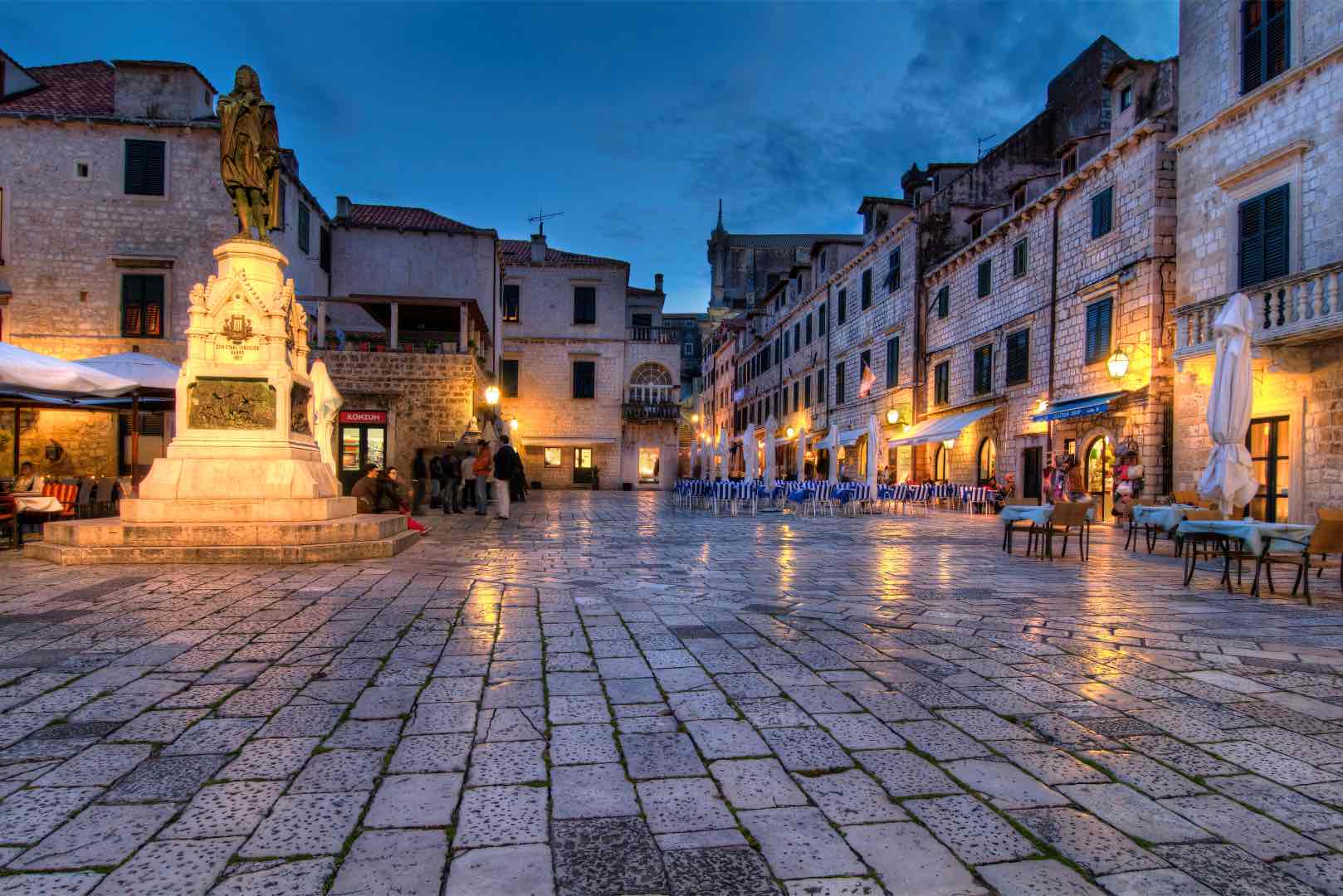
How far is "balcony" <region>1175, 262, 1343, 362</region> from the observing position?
33.6 ft

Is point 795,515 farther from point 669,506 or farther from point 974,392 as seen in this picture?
point 974,392

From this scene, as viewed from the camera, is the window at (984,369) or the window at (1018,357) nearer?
the window at (1018,357)

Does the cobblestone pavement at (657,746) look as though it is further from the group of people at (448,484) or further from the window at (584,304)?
the window at (584,304)

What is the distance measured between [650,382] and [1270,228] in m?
26.3

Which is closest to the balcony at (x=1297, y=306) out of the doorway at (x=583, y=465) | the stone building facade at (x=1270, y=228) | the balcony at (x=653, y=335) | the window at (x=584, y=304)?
the stone building facade at (x=1270, y=228)

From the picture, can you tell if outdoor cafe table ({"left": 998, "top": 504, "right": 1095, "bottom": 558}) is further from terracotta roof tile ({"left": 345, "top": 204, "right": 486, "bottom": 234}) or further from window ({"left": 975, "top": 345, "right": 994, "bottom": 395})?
terracotta roof tile ({"left": 345, "top": 204, "right": 486, "bottom": 234})

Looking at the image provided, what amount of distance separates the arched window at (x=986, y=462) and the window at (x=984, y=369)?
1.54 meters

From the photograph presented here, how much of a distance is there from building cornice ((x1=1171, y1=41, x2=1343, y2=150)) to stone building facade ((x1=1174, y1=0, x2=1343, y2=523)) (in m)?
0.02

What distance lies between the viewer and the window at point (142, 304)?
66.3 ft

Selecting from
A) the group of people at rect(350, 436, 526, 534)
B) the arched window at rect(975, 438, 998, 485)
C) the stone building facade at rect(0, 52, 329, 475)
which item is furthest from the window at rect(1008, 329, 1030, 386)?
the stone building facade at rect(0, 52, 329, 475)

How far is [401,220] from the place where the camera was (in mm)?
29859

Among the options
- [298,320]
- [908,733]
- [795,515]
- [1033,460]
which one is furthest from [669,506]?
[908,733]

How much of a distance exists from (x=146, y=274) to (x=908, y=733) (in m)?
23.9

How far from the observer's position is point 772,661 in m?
4.16
